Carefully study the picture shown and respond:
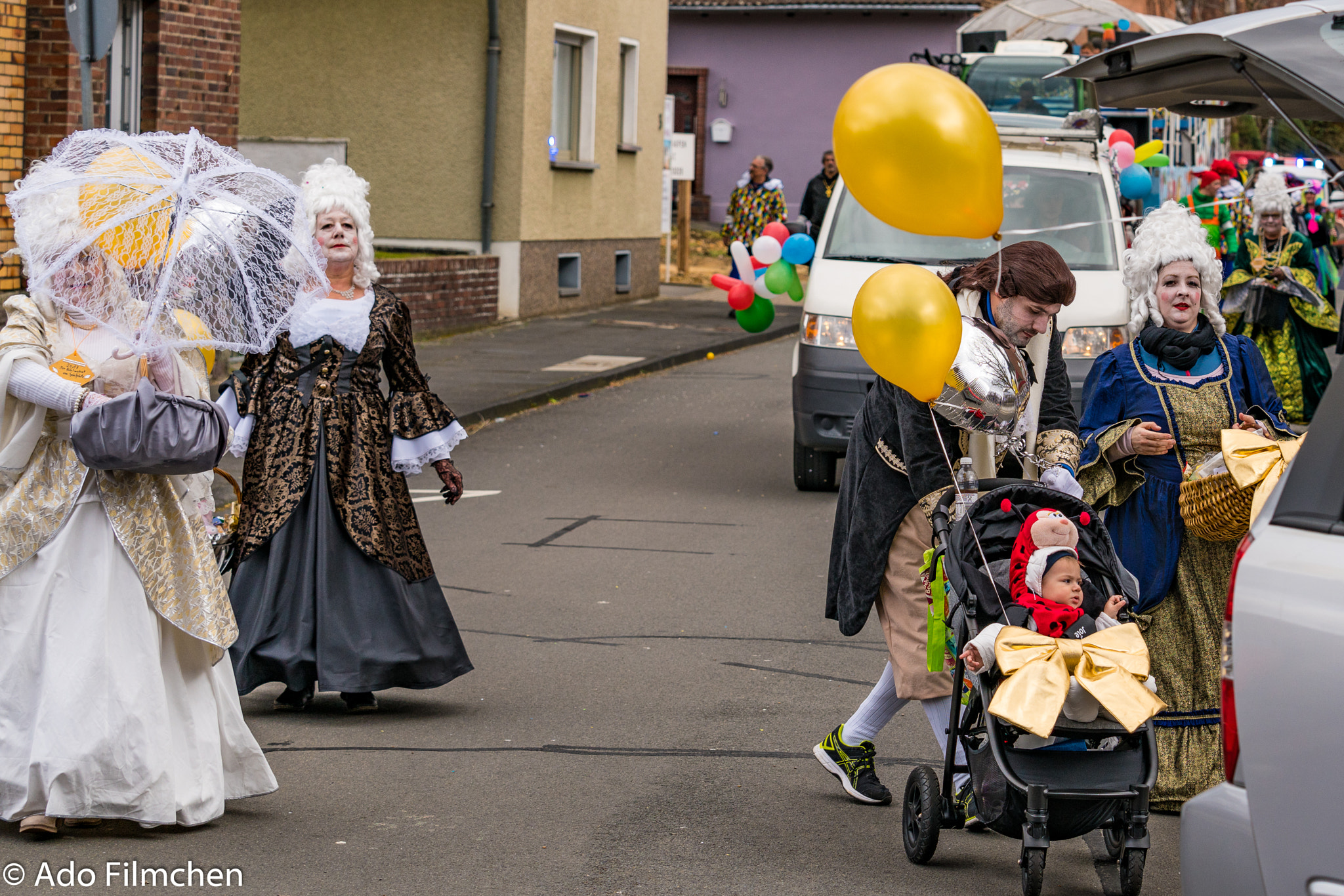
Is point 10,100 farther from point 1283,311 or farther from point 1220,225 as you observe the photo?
point 1283,311

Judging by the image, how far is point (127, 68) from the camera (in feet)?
43.8

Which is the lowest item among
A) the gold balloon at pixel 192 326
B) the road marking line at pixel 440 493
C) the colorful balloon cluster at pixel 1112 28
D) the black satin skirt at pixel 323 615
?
the road marking line at pixel 440 493

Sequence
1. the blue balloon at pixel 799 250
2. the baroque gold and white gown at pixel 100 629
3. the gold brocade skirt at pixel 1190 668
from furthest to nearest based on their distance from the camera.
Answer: the blue balloon at pixel 799 250, the gold brocade skirt at pixel 1190 668, the baroque gold and white gown at pixel 100 629

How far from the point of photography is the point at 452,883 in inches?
174

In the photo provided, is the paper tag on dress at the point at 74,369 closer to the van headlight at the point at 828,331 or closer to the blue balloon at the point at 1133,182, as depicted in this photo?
the van headlight at the point at 828,331

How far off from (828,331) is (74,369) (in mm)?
6189

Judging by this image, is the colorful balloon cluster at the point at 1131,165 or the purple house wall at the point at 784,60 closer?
the colorful balloon cluster at the point at 1131,165

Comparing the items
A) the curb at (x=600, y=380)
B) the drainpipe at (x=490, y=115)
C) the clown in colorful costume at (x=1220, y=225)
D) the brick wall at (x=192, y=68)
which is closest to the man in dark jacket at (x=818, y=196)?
the curb at (x=600, y=380)

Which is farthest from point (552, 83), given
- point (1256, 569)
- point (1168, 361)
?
point (1256, 569)

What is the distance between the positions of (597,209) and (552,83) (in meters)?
2.25

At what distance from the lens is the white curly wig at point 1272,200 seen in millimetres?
11578

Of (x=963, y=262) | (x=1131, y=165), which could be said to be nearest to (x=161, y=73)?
(x=963, y=262)

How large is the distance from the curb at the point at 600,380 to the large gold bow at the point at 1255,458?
7.82 m

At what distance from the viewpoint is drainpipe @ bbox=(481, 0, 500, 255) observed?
19.8 metres
